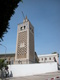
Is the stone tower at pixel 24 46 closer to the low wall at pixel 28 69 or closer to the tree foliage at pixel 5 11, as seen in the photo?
the low wall at pixel 28 69

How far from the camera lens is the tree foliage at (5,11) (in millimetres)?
5703

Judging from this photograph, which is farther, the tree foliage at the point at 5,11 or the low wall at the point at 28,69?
the low wall at the point at 28,69

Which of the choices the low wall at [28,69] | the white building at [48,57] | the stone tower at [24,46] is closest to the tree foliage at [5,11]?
the low wall at [28,69]

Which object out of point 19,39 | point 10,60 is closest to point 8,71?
point 19,39

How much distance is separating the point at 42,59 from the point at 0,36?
5191 cm

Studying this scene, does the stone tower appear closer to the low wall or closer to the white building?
the white building

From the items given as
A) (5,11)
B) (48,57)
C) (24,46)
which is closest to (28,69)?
(5,11)

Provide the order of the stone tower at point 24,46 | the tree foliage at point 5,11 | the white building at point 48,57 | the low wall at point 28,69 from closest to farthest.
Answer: the tree foliage at point 5,11 → the low wall at point 28,69 → the stone tower at point 24,46 → the white building at point 48,57

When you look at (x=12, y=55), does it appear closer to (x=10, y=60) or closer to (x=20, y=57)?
(x=10, y=60)

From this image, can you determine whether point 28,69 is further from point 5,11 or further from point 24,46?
point 24,46

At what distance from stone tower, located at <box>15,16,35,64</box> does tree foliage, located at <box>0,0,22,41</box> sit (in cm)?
3241

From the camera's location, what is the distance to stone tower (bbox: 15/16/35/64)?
3938cm

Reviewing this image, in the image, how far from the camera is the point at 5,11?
5.89 meters

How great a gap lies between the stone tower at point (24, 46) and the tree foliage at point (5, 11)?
32.4 m
